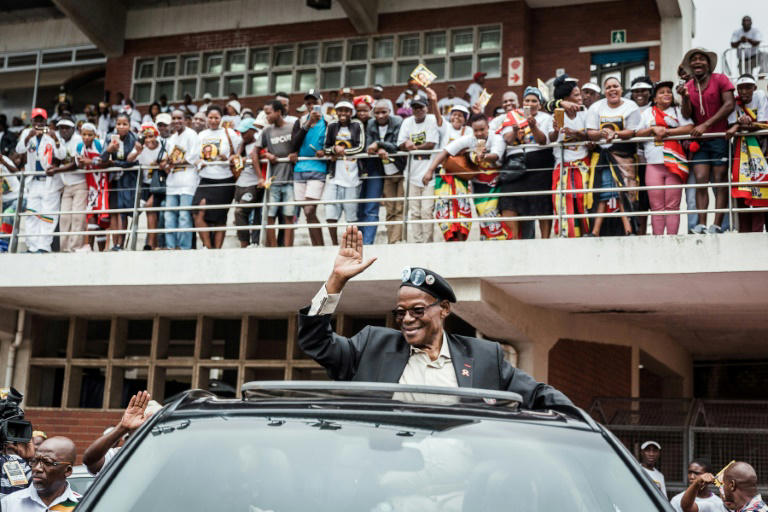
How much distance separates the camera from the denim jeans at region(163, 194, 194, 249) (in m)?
12.6

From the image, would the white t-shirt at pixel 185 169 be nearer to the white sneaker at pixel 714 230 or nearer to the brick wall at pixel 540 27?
the white sneaker at pixel 714 230

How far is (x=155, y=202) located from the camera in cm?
1313

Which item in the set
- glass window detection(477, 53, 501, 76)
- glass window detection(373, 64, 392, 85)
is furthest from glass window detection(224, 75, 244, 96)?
glass window detection(477, 53, 501, 76)

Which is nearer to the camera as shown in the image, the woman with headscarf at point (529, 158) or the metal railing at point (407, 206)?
the metal railing at point (407, 206)

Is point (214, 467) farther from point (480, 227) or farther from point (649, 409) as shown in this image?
point (649, 409)

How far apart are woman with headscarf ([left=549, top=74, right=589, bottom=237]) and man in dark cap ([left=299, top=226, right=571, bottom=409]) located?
20.1ft

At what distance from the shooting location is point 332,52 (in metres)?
20.3

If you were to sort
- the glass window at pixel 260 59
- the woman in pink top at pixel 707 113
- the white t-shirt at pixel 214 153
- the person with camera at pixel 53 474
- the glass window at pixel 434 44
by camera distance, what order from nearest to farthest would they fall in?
the person with camera at pixel 53 474, the woman in pink top at pixel 707 113, the white t-shirt at pixel 214 153, the glass window at pixel 434 44, the glass window at pixel 260 59

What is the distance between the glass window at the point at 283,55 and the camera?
20.6m

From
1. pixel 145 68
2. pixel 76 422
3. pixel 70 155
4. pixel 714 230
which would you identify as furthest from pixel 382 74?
pixel 714 230

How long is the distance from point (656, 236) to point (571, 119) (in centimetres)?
140

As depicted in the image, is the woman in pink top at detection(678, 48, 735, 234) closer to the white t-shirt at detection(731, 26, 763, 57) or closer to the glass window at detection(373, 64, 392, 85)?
the white t-shirt at detection(731, 26, 763, 57)

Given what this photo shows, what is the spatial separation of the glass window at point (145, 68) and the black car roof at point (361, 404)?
18909 millimetres

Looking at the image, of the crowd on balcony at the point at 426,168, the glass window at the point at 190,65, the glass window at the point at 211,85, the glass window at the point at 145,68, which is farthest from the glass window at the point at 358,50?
the crowd on balcony at the point at 426,168
